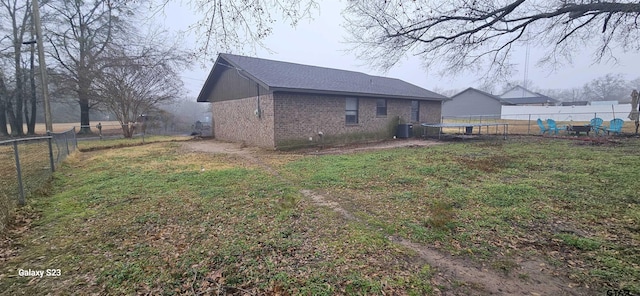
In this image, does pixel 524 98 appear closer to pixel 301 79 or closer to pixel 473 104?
pixel 473 104

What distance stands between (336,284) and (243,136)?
13464 millimetres

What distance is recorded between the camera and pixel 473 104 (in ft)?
137

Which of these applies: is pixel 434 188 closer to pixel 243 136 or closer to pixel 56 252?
pixel 56 252

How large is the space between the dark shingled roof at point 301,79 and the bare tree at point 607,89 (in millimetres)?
79652

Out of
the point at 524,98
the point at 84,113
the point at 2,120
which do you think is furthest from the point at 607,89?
the point at 2,120

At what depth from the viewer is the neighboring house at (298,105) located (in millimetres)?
12258

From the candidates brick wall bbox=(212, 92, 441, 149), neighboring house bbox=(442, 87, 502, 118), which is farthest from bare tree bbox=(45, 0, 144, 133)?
neighboring house bbox=(442, 87, 502, 118)

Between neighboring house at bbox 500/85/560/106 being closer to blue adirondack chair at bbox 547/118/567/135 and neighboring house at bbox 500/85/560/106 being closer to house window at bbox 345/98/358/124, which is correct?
blue adirondack chair at bbox 547/118/567/135

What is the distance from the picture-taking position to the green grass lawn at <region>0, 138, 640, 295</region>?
8.54ft

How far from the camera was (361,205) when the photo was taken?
185 inches

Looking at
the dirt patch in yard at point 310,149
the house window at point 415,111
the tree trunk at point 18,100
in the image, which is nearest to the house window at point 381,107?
the dirt patch in yard at point 310,149

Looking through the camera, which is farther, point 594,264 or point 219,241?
point 219,241

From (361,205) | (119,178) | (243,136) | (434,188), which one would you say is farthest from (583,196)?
(243,136)

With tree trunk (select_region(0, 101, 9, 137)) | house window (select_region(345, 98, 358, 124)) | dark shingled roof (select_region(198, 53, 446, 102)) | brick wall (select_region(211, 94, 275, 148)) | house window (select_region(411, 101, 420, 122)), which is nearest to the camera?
dark shingled roof (select_region(198, 53, 446, 102))
